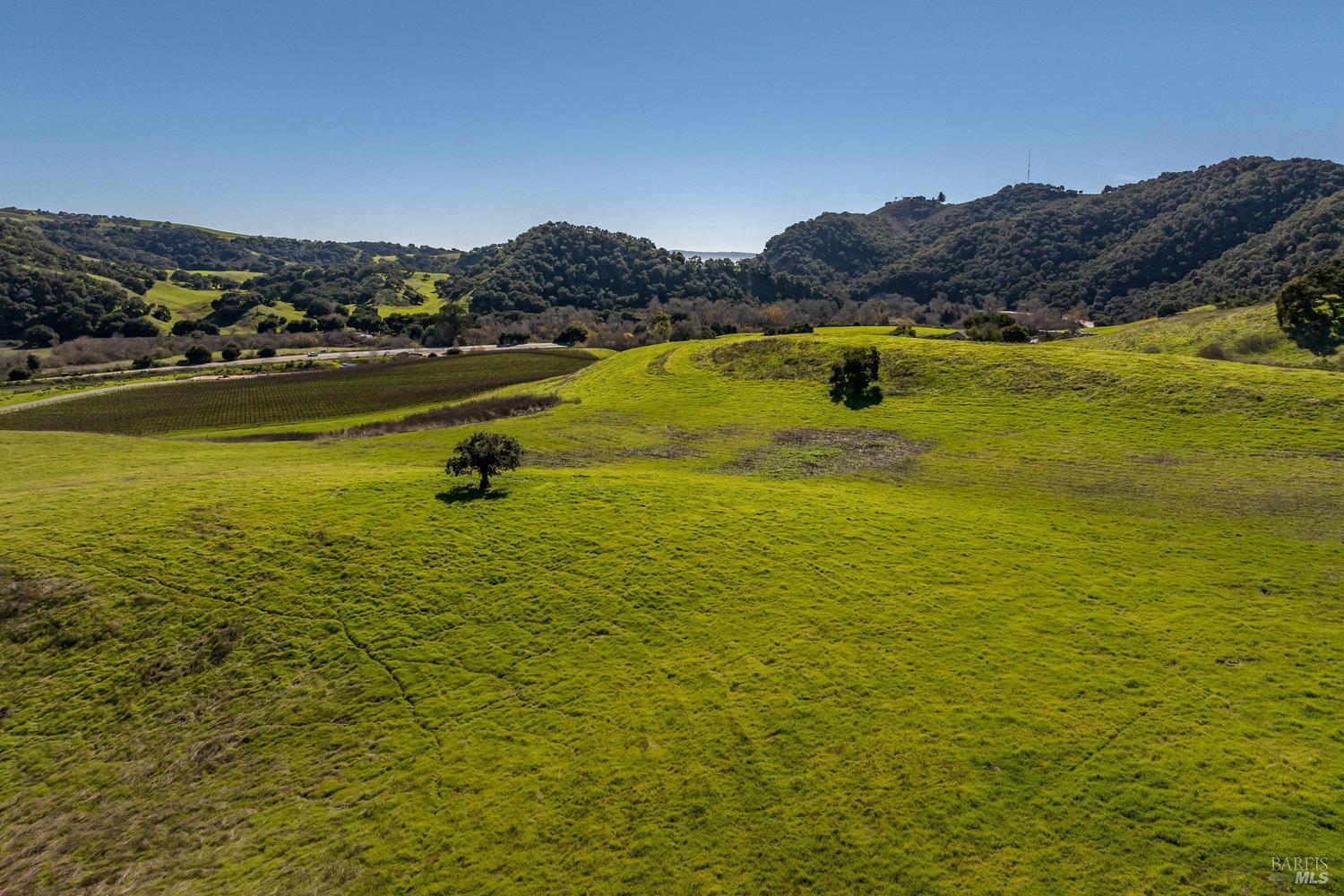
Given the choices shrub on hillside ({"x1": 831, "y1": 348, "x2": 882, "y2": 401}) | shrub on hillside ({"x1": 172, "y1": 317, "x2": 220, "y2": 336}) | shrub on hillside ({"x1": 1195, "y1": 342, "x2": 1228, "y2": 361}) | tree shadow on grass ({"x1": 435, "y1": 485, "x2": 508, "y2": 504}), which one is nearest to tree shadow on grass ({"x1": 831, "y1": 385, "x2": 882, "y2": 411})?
shrub on hillside ({"x1": 831, "y1": 348, "x2": 882, "y2": 401})

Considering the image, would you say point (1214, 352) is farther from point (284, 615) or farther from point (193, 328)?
point (193, 328)

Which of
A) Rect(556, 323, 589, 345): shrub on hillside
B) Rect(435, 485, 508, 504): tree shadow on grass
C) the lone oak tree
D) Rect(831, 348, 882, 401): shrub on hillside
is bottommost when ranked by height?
Rect(435, 485, 508, 504): tree shadow on grass

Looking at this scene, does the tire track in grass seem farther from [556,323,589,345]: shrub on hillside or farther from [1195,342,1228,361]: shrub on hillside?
[556,323,589,345]: shrub on hillside

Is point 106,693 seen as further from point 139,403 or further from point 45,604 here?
point 139,403

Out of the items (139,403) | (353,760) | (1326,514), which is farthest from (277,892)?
(139,403)

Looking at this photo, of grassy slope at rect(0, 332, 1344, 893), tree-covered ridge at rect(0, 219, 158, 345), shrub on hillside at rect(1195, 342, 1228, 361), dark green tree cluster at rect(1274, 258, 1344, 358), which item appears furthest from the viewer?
tree-covered ridge at rect(0, 219, 158, 345)

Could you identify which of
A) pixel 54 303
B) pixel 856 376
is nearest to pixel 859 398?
pixel 856 376
